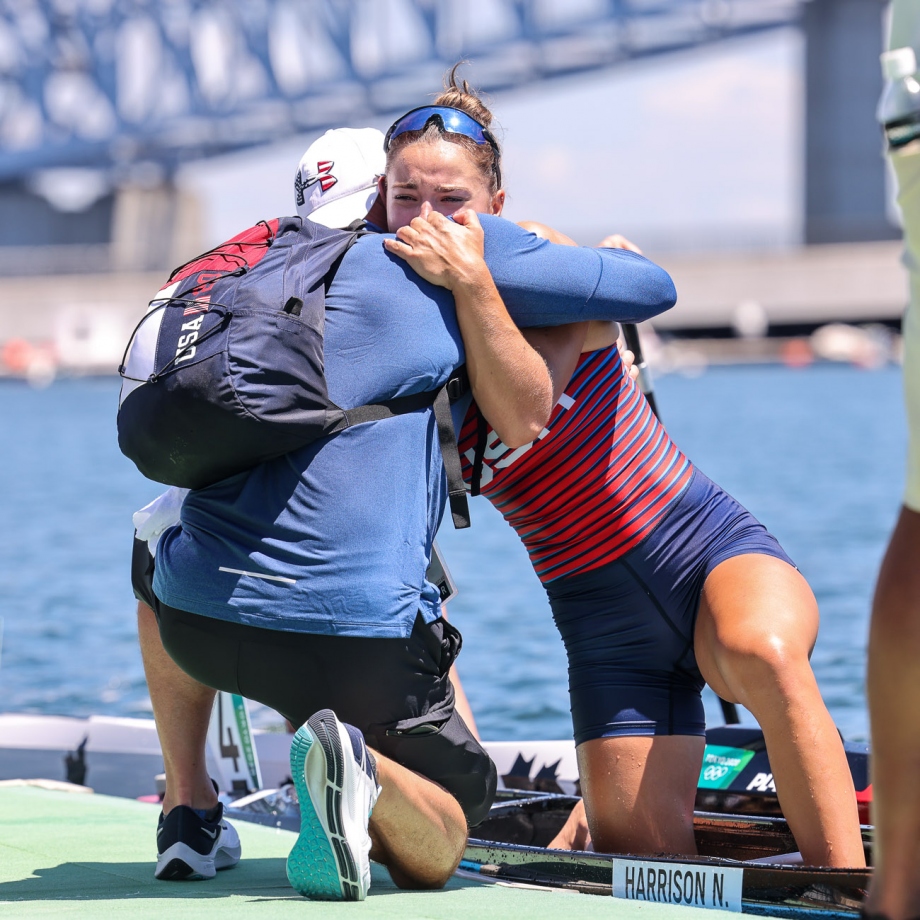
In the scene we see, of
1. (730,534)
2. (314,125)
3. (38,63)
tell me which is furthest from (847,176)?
(730,534)

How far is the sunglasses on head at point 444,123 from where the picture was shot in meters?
3.36

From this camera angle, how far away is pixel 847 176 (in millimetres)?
64500

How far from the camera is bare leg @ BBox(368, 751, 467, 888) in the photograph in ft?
9.75

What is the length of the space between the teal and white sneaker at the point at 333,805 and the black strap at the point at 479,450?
0.78 meters

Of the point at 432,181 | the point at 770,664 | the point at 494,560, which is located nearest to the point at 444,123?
the point at 432,181

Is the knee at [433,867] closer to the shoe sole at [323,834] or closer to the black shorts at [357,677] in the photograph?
the black shorts at [357,677]

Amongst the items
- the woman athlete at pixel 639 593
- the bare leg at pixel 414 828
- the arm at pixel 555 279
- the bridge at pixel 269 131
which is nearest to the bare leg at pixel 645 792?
the woman athlete at pixel 639 593

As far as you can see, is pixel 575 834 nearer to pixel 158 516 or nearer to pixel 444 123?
pixel 158 516

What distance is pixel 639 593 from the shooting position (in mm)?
3715

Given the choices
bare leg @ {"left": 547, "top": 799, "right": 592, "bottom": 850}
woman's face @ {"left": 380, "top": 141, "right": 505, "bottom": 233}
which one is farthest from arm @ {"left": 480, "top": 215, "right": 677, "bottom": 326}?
bare leg @ {"left": 547, "top": 799, "right": 592, "bottom": 850}

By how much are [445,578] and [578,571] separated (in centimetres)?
38

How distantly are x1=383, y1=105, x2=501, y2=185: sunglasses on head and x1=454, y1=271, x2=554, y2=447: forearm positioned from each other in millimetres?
484

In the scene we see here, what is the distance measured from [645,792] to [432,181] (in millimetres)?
1552

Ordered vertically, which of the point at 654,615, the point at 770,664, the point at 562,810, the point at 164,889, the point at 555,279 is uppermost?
the point at 555,279
